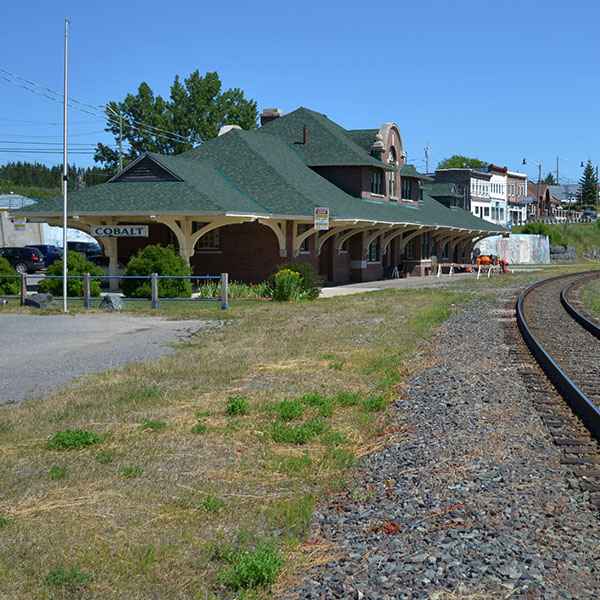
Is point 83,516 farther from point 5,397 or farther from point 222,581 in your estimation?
point 5,397

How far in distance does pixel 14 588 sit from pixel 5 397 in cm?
630

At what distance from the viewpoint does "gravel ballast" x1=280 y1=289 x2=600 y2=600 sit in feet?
15.1

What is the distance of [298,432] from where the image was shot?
8.16 m

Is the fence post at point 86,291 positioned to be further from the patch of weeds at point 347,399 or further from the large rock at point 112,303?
the patch of weeds at point 347,399

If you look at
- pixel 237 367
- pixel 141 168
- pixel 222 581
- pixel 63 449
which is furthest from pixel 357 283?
pixel 222 581

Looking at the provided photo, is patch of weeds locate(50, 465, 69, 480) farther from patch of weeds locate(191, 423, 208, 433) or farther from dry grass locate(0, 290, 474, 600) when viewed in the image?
patch of weeds locate(191, 423, 208, 433)

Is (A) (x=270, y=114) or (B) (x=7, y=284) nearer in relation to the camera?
(B) (x=7, y=284)

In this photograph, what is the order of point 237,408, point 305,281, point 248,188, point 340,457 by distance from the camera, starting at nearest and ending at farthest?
1. point 340,457
2. point 237,408
3. point 305,281
4. point 248,188

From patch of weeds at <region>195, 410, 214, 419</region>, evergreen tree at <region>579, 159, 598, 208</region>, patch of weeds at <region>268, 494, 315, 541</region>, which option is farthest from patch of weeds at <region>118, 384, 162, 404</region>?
evergreen tree at <region>579, 159, 598, 208</region>

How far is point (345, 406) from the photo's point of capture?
32.6 feet

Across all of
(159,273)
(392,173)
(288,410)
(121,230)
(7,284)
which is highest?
(392,173)

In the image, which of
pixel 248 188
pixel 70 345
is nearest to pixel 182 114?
pixel 248 188

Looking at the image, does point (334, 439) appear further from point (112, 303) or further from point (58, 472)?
point (112, 303)

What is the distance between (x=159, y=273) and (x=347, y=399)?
17245 millimetres
